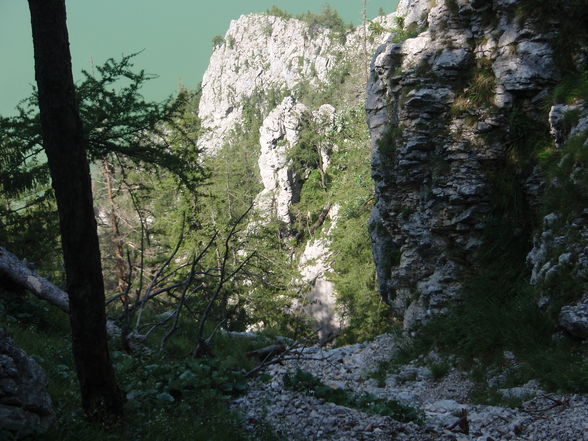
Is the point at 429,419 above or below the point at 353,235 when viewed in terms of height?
below

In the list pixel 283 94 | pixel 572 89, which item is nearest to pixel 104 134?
pixel 572 89

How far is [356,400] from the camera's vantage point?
19.1 feet

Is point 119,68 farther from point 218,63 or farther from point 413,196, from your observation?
point 218,63

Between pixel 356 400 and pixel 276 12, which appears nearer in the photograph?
pixel 356 400

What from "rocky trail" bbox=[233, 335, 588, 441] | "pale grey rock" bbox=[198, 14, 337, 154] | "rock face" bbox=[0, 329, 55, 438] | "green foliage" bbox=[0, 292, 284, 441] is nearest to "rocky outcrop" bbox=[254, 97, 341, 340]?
"rocky trail" bbox=[233, 335, 588, 441]

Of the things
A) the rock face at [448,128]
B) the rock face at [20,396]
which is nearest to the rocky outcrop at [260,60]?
the rock face at [448,128]

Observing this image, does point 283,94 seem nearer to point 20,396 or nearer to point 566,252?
point 566,252

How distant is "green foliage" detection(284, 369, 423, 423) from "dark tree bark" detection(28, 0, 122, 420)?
263 cm

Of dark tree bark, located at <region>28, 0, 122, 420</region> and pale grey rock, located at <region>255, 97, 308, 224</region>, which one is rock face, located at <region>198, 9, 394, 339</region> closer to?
pale grey rock, located at <region>255, 97, 308, 224</region>

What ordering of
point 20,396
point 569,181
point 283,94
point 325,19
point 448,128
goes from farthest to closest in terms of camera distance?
point 325,19 → point 283,94 → point 448,128 → point 569,181 → point 20,396

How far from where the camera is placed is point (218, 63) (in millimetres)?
139125

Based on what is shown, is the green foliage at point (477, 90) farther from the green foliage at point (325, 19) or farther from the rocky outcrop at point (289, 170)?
the green foliage at point (325, 19)

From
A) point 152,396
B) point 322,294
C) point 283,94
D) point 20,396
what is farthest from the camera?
point 283,94

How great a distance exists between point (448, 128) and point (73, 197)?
30.1 ft
